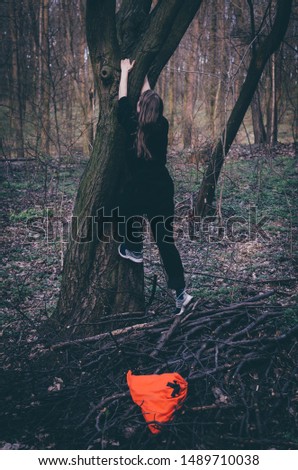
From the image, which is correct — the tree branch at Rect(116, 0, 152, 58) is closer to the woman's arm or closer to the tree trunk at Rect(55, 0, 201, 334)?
the tree trunk at Rect(55, 0, 201, 334)

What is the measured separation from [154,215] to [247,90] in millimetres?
4634

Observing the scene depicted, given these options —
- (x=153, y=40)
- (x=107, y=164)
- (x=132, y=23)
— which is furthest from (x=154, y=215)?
(x=132, y=23)

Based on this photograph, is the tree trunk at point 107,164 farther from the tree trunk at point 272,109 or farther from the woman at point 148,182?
the tree trunk at point 272,109

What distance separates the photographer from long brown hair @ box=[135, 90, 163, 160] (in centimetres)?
429

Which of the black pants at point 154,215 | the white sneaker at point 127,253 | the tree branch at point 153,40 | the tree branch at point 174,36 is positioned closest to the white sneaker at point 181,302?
the black pants at point 154,215

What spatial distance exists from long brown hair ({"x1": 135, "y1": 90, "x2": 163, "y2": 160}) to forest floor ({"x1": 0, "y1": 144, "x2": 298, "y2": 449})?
5.30 ft

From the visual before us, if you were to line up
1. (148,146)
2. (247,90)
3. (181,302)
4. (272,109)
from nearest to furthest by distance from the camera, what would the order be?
(148,146), (181,302), (247,90), (272,109)

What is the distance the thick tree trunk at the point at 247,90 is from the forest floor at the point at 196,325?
68 cm

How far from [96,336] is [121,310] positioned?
447 mm

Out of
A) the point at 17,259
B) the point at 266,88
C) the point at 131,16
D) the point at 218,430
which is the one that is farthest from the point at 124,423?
the point at 266,88

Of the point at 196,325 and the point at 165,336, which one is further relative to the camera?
the point at 196,325

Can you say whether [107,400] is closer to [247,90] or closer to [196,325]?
[196,325]

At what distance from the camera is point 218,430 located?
3.65 metres

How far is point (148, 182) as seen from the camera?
4.59m
